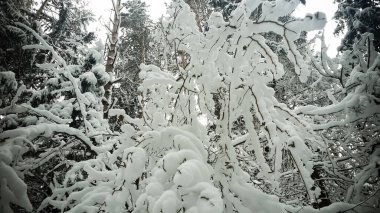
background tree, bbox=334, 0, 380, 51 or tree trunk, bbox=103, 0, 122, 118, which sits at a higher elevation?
background tree, bbox=334, 0, 380, 51

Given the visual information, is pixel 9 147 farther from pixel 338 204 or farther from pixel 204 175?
pixel 338 204

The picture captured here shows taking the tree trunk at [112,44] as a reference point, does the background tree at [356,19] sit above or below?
above

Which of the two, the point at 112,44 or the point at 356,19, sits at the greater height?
the point at 356,19

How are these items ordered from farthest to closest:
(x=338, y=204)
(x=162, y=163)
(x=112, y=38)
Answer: (x=112, y=38), (x=338, y=204), (x=162, y=163)

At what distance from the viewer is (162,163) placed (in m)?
1.66

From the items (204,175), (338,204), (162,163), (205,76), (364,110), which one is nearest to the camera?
(204,175)

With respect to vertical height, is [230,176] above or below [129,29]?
below

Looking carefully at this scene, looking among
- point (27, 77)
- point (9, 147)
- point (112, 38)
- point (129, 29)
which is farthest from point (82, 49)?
point (129, 29)

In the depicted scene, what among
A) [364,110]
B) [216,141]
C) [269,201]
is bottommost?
[269,201]

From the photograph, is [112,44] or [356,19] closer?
[112,44]

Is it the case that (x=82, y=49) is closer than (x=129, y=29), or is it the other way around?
(x=82, y=49)

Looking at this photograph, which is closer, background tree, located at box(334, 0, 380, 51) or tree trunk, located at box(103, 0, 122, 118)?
tree trunk, located at box(103, 0, 122, 118)

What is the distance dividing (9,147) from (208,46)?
1.57 m

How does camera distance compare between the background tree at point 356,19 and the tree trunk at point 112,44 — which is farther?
the background tree at point 356,19
